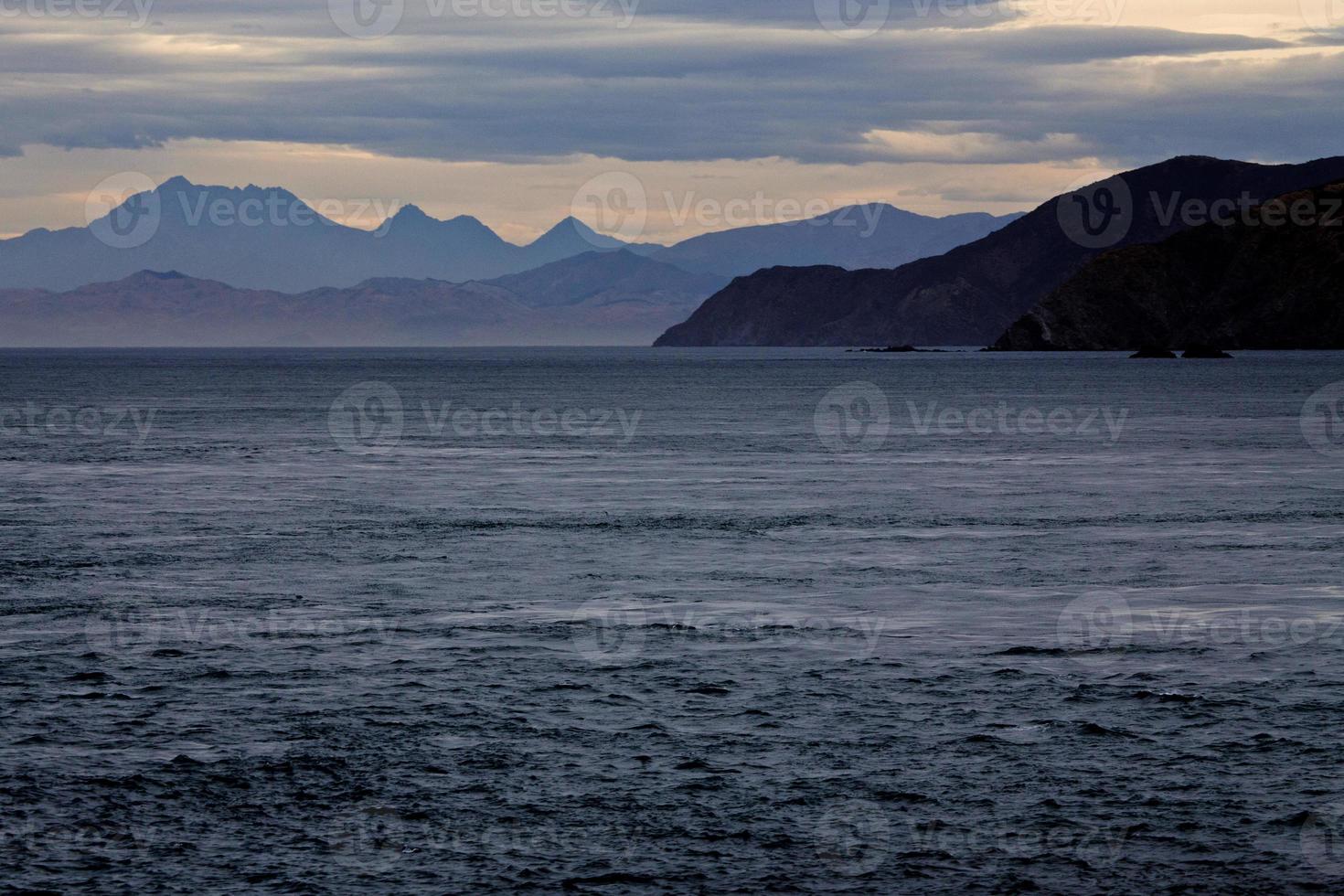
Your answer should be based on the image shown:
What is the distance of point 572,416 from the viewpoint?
360 ft

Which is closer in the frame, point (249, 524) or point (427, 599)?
point (427, 599)

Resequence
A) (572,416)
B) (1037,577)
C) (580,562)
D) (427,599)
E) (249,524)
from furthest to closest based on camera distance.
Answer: (572,416) → (249,524) → (580,562) → (1037,577) → (427,599)

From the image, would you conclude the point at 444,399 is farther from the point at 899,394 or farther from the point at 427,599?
the point at 427,599

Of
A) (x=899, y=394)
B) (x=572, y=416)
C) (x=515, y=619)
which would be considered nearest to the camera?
(x=515, y=619)

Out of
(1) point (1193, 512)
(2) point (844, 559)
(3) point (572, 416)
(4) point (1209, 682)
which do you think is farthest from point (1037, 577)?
(3) point (572, 416)

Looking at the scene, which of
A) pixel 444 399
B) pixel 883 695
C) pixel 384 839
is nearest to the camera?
pixel 384 839

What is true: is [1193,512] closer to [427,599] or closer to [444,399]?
[427,599]

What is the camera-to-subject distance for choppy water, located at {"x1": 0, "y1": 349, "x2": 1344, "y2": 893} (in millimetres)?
14445

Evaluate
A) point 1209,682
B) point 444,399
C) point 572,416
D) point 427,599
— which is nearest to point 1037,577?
point 1209,682

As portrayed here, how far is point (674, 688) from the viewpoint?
68.6 feet

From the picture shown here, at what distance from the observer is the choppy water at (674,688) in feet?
47.4

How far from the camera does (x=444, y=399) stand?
14100 cm

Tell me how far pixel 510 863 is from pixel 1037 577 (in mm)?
18543

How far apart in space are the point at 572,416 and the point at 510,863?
9595cm
